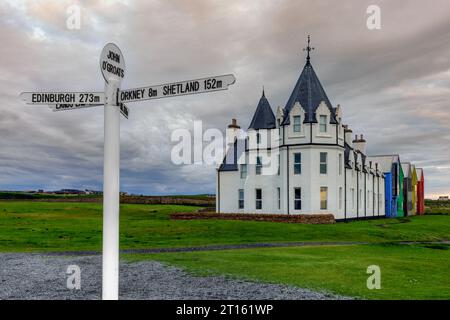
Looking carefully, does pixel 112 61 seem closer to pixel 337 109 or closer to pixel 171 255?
pixel 171 255

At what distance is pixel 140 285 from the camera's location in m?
10.9

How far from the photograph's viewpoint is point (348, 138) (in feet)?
160

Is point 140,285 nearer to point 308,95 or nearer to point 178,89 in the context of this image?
point 178,89

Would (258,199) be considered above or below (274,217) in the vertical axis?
above

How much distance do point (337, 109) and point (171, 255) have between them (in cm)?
2807

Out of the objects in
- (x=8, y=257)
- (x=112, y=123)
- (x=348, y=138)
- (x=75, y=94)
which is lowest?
(x=8, y=257)

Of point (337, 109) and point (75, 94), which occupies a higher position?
point (337, 109)

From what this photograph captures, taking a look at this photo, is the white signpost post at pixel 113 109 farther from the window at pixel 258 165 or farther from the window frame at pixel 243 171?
the window frame at pixel 243 171

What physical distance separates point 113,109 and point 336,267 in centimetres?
1013

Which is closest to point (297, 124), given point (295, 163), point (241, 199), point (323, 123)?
point (323, 123)

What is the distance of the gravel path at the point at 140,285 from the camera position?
31.8ft

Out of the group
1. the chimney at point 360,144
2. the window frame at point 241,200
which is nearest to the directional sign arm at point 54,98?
the window frame at point 241,200

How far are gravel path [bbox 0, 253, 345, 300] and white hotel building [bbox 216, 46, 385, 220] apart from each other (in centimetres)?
2458
